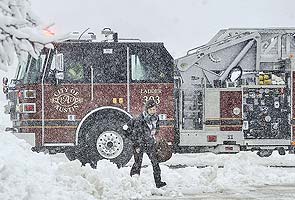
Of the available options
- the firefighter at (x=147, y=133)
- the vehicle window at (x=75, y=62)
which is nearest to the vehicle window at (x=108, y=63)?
the vehicle window at (x=75, y=62)

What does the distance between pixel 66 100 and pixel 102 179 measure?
10.3ft

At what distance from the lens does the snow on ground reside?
8.44 m

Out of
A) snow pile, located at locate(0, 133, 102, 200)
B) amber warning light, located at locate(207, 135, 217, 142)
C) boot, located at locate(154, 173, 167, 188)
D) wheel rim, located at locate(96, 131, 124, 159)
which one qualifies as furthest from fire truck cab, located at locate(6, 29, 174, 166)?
boot, located at locate(154, 173, 167, 188)

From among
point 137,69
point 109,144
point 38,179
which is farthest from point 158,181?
point 137,69

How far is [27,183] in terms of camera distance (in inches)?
331

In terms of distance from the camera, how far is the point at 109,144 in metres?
13.1

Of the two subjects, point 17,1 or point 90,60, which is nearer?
point 17,1

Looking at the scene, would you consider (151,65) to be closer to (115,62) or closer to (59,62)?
(115,62)

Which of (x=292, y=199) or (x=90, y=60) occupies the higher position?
(x=90, y=60)

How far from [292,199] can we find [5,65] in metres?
5.70

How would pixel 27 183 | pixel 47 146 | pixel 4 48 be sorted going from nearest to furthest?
pixel 4 48 → pixel 27 183 → pixel 47 146

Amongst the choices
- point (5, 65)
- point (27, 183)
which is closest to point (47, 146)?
point (27, 183)

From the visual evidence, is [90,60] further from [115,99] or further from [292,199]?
[292,199]

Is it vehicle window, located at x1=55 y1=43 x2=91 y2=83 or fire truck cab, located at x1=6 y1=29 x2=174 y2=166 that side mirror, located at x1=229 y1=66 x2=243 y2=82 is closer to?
fire truck cab, located at x1=6 y1=29 x2=174 y2=166
